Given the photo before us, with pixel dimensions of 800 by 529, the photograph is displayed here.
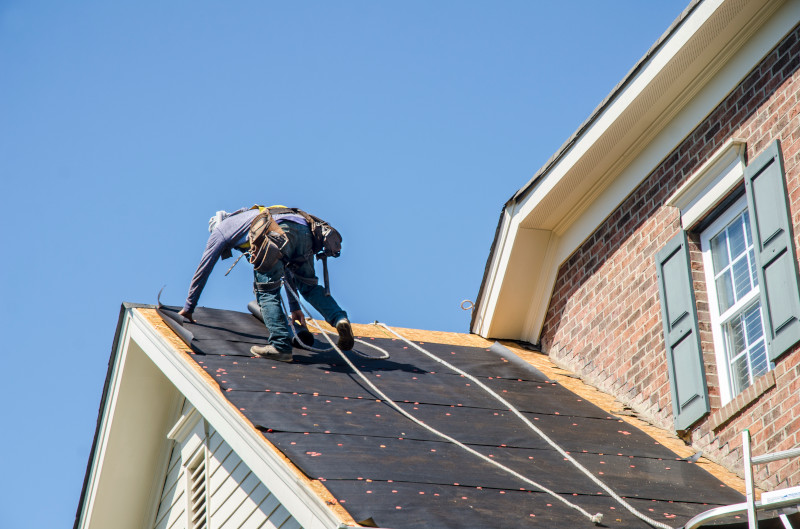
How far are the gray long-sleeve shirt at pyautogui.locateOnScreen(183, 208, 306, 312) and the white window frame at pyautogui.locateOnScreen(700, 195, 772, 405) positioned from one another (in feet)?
10.8

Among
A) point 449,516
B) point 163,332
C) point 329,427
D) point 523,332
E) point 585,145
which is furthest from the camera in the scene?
point 523,332

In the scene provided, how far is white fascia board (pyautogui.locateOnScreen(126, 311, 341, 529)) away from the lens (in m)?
5.73

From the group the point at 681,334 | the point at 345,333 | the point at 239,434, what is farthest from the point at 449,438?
the point at 681,334

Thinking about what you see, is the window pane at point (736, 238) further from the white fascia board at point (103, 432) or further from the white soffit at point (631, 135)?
the white fascia board at point (103, 432)

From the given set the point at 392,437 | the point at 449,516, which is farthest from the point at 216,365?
the point at 449,516

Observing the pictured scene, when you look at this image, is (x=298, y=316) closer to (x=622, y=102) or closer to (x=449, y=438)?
(x=449, y=438)

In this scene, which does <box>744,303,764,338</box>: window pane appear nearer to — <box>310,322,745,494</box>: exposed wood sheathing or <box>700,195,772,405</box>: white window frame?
<box>700,195,772,405</box>: white window frame

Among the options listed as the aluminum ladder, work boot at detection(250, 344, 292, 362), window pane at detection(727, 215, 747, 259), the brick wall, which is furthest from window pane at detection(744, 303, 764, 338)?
work boot at detection(250, 344, 292, 362)

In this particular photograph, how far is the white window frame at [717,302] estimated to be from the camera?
315 inches

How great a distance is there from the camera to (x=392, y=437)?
7062mm

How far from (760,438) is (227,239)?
4532 millimetres

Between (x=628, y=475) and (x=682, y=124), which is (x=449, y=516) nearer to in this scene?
(x=628, y=475)

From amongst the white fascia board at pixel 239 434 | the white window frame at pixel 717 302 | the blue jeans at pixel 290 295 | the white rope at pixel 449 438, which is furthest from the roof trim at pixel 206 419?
the white window frame at pixel 717 302

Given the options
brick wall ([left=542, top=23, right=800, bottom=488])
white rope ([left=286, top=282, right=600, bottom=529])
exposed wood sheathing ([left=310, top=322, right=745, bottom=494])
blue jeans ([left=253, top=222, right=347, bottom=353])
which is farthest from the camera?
blue jeans ([left=253, top=222, right=347, bottom=353])
